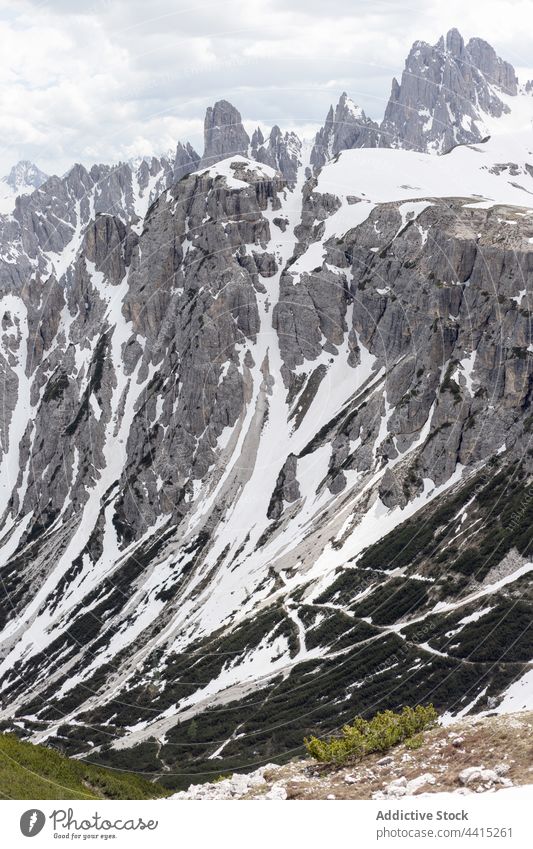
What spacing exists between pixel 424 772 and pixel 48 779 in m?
17.2

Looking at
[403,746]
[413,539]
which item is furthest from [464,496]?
[403,746]

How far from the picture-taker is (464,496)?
626ft

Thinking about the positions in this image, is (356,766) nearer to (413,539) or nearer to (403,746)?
(403,746)

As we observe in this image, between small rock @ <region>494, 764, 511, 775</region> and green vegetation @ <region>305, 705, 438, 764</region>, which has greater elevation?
small rock @ <region>494, 764, 511, 775</region>

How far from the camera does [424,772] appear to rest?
3045 cm

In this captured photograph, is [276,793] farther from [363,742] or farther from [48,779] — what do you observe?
[48,779]

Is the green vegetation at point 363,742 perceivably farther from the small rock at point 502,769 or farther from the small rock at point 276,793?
the small rock at point 502,769

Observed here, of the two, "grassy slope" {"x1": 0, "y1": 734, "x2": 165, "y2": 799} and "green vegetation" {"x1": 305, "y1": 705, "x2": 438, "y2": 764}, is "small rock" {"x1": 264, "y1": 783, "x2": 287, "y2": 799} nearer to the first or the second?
"green vegetation" {"x1": 305, "y1": 705, "x2": 438, "y2": 764}

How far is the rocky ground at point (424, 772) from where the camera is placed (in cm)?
2822

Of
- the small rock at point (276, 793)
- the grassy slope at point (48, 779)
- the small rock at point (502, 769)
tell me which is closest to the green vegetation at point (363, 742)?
the small rock at point (276, 793)

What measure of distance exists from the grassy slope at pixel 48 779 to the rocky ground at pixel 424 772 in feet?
13.2

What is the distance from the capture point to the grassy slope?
31.3 m

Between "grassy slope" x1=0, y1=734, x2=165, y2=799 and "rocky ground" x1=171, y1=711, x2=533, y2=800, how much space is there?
4.02 meters

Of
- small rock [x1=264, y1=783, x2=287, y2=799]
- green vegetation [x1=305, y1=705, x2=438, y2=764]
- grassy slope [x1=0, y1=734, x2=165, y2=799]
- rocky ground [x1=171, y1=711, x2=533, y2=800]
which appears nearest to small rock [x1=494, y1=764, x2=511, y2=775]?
rocky ground [x1=171, y1=711, x2=533, y2=800]
